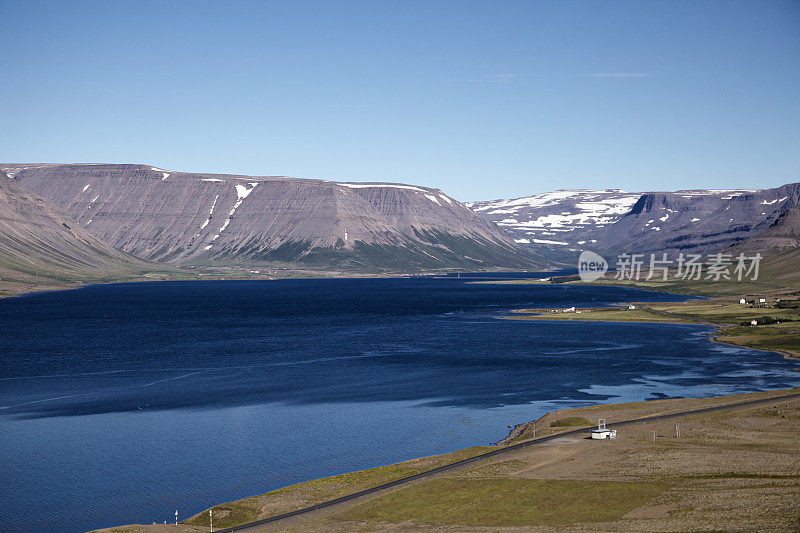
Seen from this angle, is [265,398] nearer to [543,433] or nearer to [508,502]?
[543,433]

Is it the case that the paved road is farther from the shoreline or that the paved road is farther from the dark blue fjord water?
the dark blue fjord water

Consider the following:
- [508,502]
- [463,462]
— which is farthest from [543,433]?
[508,502]

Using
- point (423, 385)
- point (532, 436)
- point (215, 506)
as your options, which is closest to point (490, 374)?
point (423, 385)

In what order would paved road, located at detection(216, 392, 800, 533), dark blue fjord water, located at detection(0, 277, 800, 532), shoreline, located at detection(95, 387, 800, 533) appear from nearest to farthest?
1. paved road, located at detection(216, 392, 800, 533)
2. shoreline, located at detection(95, 387, 800, 533)
3. dark blue fjord water, located at detection(0, 277, 800, 532)

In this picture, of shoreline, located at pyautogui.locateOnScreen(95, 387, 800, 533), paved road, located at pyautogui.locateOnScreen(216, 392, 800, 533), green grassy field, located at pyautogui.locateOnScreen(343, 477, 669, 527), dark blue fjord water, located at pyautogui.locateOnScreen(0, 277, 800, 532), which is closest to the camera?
green grassy field, located at pyautogui.locateOnScreen(343, 477, 669, 527)

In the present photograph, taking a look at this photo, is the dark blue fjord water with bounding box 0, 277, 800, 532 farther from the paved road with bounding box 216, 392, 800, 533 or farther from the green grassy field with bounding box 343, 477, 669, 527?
the green grassy field with bounding box 343, 477, 669, 527

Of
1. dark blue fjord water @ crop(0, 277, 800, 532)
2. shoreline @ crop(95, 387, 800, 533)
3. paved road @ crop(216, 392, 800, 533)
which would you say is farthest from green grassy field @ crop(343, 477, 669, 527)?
dark blue fjord water @ crop(0, 277, 800, 532)

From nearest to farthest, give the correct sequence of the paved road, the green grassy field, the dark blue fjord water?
the green grassy field, the paved road, the dark blue fjord water

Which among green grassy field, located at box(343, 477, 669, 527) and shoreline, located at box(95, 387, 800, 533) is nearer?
green grassy field, located at box(343, 477, 669, 527)

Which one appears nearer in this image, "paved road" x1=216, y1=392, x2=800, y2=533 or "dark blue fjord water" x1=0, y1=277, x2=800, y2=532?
"paved road" x1=216, y1=392, x2=800, y2=533

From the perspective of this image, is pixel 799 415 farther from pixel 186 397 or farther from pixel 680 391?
pixel 186 397
